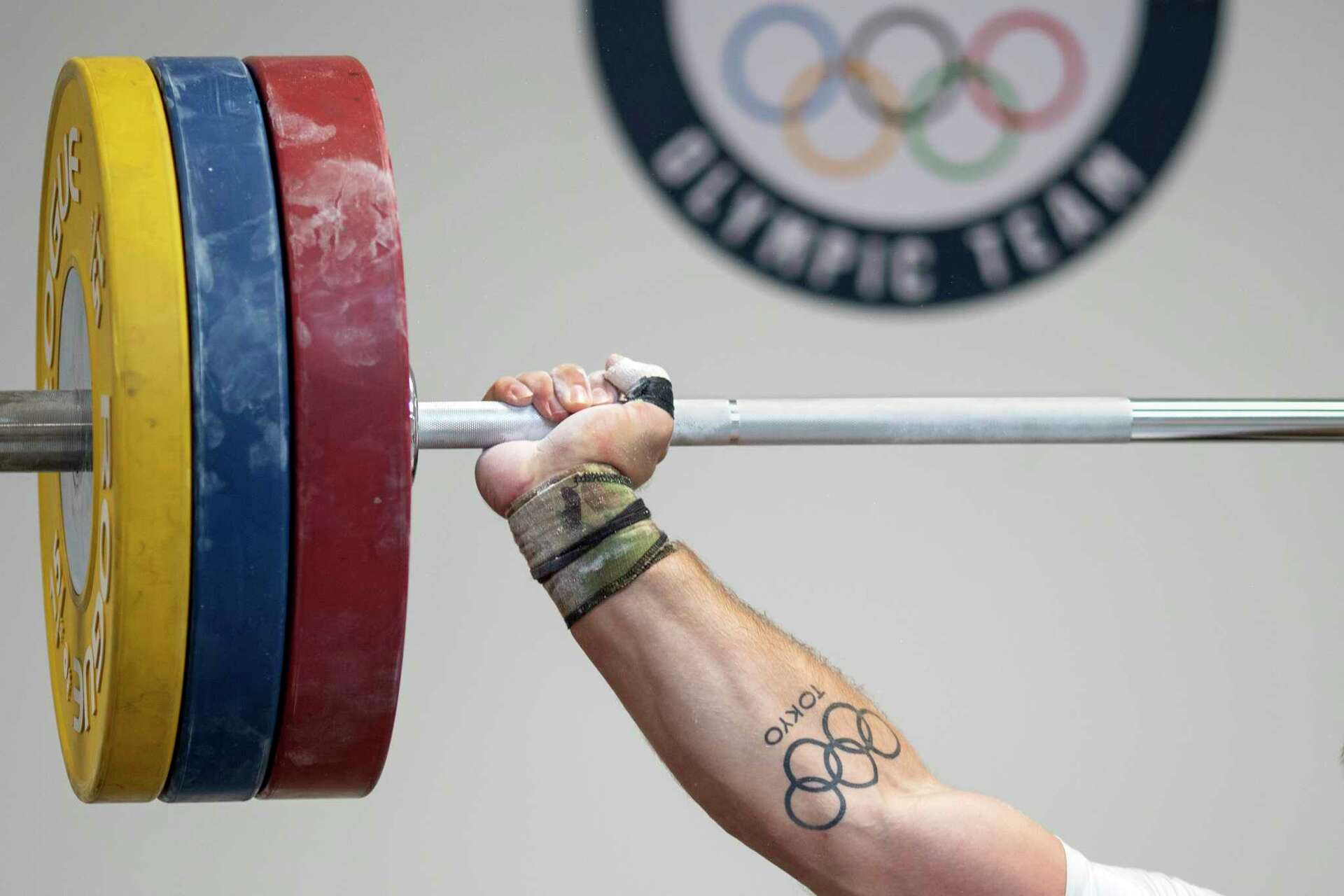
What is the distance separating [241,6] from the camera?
6.99ft

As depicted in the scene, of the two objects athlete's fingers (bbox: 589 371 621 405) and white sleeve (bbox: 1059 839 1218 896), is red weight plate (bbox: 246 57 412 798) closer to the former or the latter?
athlete's fingers (bbox: 589 371 621 405)

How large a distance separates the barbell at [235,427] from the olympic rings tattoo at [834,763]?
0.28 m

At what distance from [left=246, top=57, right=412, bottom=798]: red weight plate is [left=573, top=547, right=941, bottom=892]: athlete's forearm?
176 mm

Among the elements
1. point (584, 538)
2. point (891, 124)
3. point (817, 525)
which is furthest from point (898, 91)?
point (584, 538)

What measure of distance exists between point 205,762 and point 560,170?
133cm

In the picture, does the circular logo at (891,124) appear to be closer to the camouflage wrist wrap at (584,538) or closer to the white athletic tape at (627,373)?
the white athletic tape at (627,373)

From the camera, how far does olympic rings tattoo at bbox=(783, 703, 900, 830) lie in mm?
1086

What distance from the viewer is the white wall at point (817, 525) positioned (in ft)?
6.95

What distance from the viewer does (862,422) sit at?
1165 millimetres

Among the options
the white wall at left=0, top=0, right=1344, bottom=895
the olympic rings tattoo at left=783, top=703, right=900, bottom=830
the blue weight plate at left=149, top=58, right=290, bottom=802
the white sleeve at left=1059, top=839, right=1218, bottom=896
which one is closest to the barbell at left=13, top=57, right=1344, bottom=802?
the blue weight plate at left=149, top=58, right=290, bottom=802

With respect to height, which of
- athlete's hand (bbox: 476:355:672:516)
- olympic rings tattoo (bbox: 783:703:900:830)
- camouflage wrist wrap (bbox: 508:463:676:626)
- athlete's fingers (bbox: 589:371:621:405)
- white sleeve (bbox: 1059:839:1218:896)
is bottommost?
white sleeve (bbox: 1059:839:1218:896)

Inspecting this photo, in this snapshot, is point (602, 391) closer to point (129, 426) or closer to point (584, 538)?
point (584, 538)

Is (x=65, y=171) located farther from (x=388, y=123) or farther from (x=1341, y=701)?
(x=1341, y=701)

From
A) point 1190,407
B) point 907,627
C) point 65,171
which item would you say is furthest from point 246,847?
point 1190,407
